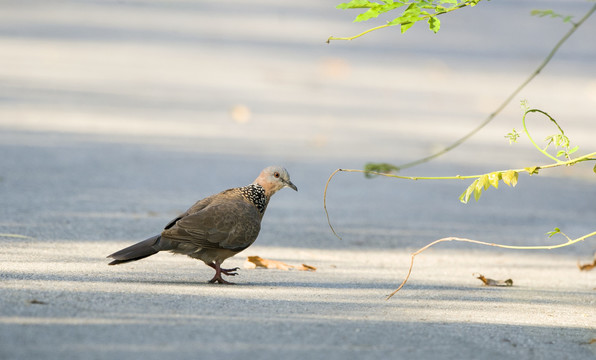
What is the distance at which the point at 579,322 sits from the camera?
5.00m

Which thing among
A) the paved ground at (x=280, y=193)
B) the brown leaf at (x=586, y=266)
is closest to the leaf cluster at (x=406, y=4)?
the paved ground at (x=280, y=193)

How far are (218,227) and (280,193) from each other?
3.60 metres

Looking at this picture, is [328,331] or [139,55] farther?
[139,55]

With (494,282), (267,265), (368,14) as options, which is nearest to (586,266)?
(494,282)

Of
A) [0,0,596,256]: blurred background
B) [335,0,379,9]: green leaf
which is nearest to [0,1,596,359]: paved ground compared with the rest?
[0,0,596,256]: blurred background

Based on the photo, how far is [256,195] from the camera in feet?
19.2

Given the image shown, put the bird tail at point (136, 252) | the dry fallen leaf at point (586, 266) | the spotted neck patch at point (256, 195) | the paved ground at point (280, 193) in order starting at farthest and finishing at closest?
the dry fallen leaf at point (586, 266), the spotted neck patch at point (256, 195), the bird tail at point (136, 252), the paved ground at point (280, 193)

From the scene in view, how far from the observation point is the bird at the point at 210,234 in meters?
5.36

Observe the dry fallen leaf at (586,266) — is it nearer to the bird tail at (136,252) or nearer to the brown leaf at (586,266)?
the brown leaf at (586,266)

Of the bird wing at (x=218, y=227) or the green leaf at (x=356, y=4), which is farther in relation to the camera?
the bird wing at (x=218, y=227)

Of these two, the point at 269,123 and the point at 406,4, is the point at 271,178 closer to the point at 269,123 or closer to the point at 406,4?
the point at 406,4

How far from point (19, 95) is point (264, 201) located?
6.65m

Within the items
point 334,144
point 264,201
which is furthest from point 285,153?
point 264,201

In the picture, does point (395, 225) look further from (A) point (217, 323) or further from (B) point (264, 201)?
(A) point (217, 323)
